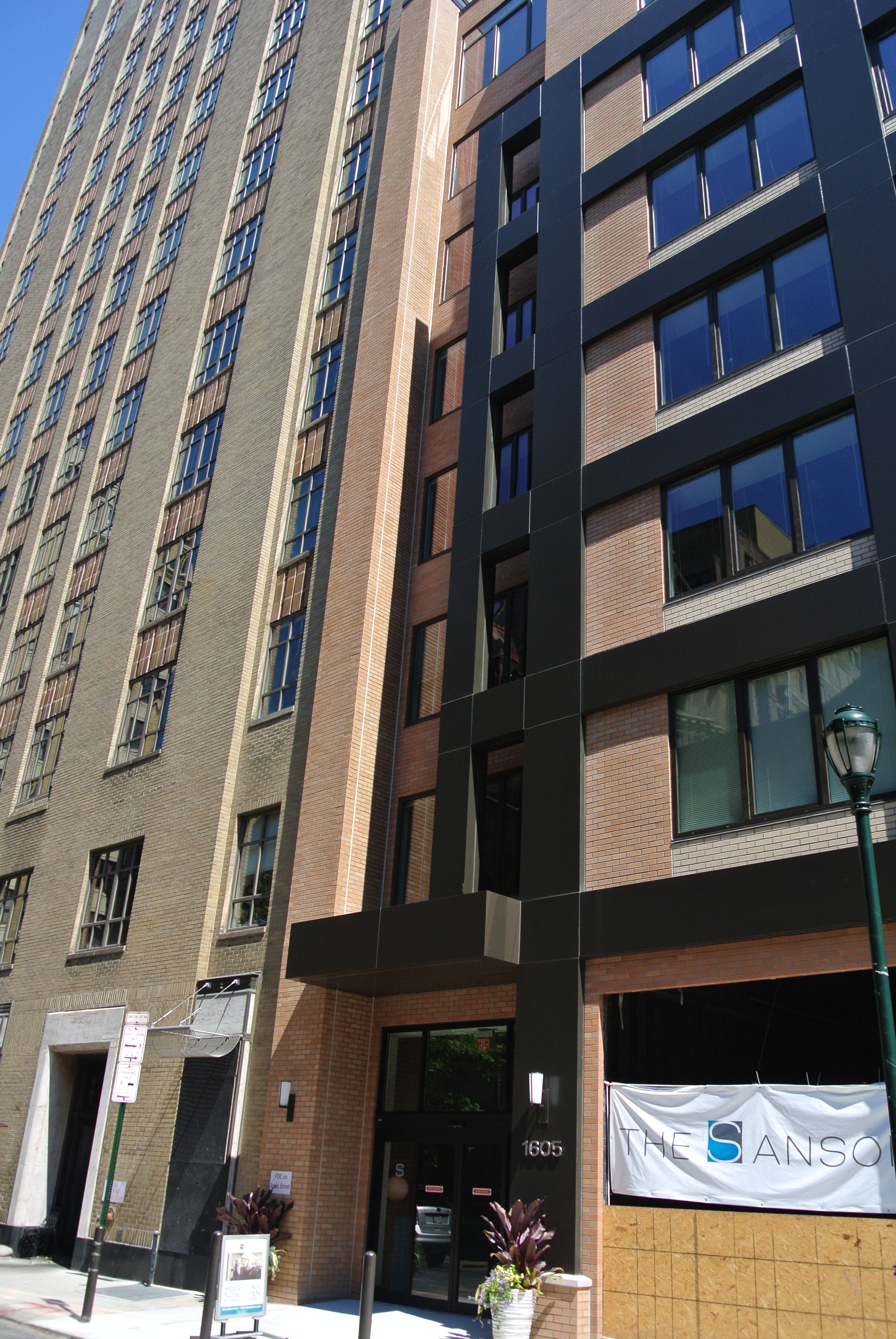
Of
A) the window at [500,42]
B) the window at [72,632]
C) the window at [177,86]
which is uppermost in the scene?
the window at [177,86]

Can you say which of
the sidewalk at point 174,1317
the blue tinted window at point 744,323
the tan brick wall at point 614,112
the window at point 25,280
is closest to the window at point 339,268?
the tan brick wall at point 614,112

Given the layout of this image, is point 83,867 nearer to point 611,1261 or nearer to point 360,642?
point 360,642

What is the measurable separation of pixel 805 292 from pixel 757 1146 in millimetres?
12823

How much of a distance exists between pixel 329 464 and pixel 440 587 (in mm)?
5643

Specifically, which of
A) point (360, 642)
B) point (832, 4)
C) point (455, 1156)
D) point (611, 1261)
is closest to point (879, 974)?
point (611, 1261)

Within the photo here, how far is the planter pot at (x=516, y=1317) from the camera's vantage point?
13367 mm

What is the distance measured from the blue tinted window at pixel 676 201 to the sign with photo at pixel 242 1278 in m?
18.0

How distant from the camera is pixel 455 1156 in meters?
17.2

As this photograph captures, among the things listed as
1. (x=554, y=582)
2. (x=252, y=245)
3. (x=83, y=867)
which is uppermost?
(x=252, y=245)

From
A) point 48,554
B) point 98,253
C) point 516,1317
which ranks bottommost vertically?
point 516,1317

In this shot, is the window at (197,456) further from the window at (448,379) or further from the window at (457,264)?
the window at (457,264)

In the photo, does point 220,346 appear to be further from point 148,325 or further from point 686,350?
point 686,350

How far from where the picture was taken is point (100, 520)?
1393 inches

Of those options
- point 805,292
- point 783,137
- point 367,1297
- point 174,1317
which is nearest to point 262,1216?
point 174,1317
